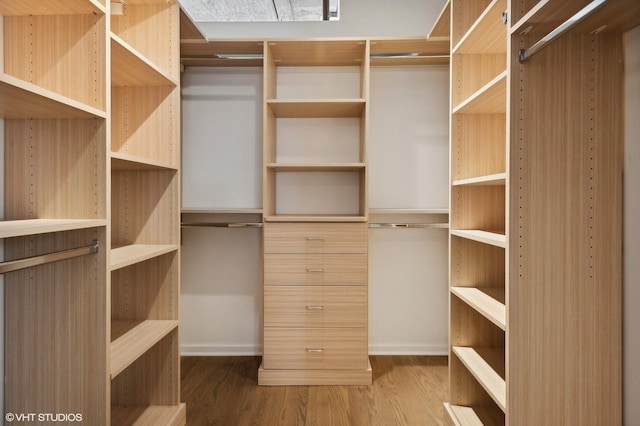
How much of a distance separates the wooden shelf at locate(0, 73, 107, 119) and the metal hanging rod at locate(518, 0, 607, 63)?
143 cm

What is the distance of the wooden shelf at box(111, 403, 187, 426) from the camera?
6.46 feet

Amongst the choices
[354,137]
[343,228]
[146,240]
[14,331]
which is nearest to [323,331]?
[343,228]

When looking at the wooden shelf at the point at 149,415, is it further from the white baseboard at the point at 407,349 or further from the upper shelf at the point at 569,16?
the upper shelf at the point at 569,16

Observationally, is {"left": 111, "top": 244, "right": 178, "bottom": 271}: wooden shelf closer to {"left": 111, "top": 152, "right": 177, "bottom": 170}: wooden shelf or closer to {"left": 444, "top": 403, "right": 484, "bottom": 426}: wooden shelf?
{"left": 111, "top": 152, "right": 177, "bottom": 170}: wooden shelf

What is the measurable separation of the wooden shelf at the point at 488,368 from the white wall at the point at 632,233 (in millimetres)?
405

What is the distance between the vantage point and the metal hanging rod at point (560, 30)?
1.12 meters

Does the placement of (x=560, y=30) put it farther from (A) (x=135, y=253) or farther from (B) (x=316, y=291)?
Answer: (B) (x=316, y=291)

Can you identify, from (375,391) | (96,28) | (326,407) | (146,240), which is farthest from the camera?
(375,391)

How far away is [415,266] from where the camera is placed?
3121 mm

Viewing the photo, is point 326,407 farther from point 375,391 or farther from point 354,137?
point 354,137

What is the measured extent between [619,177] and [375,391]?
1.74 m

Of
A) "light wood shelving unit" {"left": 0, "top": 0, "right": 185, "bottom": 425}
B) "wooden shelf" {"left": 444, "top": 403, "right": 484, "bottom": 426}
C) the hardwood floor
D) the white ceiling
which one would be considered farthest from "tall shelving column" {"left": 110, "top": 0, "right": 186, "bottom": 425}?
"wooden shelf" {"left": 444, "top": 403, "right": 484, "bottom": 426}

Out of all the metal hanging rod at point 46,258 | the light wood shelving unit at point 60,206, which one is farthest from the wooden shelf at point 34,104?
the metal hanging rod at point 46,258

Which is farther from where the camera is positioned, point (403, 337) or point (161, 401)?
point (403, 337)
